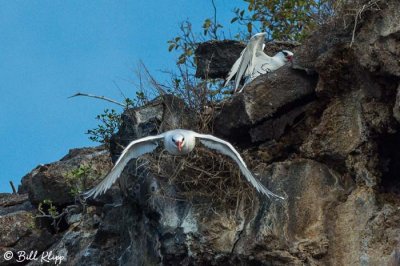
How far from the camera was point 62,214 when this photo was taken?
625 inches

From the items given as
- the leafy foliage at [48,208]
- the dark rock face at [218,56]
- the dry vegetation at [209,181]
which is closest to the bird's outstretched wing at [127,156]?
the dry vegetation at [209,181]

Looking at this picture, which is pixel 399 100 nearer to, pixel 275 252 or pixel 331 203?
pixel 331 203

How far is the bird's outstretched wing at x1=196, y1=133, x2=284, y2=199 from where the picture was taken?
11969mm

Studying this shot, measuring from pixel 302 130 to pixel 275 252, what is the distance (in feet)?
6.06

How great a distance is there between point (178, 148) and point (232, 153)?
2.32 ft

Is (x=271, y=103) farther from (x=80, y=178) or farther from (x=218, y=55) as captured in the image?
(x=80, y=178)

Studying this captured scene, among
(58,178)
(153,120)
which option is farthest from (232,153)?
(58,178)

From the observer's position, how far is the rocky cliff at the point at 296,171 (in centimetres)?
1188

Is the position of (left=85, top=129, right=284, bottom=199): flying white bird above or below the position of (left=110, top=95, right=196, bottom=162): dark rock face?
below

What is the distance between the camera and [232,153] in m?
Result: 12.2

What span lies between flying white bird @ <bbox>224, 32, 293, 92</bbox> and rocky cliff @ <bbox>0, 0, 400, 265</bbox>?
5.82ft

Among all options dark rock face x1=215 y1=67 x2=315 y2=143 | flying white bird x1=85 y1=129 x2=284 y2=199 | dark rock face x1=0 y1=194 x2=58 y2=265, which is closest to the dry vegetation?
flying white bird x1=85 y1=129 x2=284 y2=199
